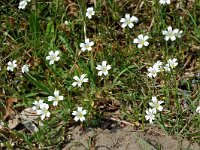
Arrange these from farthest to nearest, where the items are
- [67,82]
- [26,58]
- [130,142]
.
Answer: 1. [26,58]
2. [67,82]
3. [130,142]

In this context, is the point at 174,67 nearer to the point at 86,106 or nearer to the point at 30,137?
the point at 86,106

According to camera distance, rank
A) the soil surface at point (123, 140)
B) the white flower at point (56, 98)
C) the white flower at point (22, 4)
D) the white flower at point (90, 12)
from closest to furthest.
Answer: the soil surface at point (123, 140), the white flower at point (56, 98), the white flower at point (90, 12), the white flower at point (22, 4)

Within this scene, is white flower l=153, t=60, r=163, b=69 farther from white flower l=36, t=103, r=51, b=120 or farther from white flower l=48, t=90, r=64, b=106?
white flower l=36, t=103, r=51, b=120

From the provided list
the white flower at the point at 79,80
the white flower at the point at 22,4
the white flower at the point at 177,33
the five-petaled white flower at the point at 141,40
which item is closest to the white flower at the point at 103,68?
the white flower at the point at 79,80

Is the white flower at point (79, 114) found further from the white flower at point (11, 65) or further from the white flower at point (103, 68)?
the white flower at point (11, 65)

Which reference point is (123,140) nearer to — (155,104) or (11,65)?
(155,104)

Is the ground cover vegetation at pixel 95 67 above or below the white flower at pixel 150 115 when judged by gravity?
above

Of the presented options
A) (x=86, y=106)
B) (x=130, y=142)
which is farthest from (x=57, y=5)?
(x=130, y=142)
